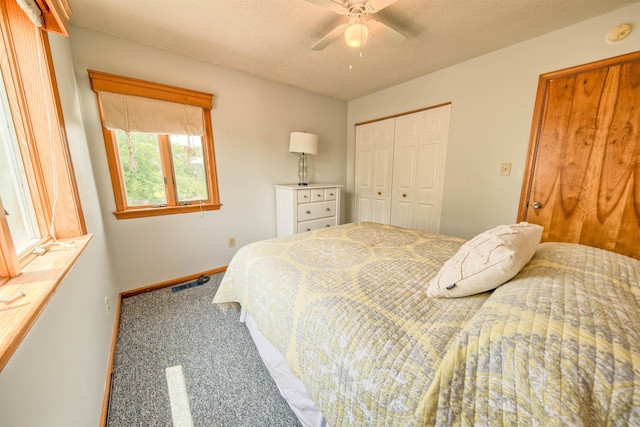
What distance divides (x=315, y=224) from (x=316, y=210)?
18 cm

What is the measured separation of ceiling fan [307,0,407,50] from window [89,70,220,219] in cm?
140

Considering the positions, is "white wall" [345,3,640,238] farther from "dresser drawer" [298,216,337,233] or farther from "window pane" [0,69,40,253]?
"window pane" [0,69,40,253]

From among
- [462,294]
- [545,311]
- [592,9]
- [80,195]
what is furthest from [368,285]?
[592,9]

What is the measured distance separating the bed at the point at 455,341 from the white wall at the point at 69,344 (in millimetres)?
685

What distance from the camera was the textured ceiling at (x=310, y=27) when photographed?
4.98ft

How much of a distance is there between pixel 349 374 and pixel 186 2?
7.38 ft

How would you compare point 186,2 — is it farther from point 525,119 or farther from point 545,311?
point 525,119

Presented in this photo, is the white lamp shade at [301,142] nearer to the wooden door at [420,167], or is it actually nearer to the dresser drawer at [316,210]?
the dresser drawer at [316,210]

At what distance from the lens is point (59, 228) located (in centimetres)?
119

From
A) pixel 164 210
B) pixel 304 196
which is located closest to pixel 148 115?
pixel 164 210

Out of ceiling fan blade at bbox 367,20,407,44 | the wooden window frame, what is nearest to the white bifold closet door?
ceiling fan blade at bbox 367,20,407,44

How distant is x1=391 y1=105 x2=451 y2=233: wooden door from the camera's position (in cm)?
257

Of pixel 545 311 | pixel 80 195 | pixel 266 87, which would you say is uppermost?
pixel 266 87

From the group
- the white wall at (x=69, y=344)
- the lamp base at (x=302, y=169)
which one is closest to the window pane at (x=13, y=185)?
the white wall at (x=69, y=344)
